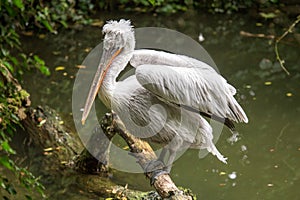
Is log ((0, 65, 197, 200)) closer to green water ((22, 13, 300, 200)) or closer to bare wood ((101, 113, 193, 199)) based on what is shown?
bare wood ((101, 113, 193, 199))

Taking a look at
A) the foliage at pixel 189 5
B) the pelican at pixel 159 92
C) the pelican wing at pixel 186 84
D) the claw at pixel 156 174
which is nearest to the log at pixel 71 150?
the claw at pixel 156 174

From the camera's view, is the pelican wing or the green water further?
the green water

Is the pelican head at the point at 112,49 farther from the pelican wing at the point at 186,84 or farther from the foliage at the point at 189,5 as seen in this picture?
the foliage at the point at 189,5

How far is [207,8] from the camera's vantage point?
763cm

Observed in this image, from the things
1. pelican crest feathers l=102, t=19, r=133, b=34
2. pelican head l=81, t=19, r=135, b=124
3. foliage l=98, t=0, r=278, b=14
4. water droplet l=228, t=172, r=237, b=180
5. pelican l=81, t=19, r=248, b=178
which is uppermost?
pelican crest feathers l=102, t=19, r=133, b=34

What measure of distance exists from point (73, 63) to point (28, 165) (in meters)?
2.04

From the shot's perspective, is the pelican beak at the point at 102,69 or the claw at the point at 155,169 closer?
the pelican beak at the point at 102,69

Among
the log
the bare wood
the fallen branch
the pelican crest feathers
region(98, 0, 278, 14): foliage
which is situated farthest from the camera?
region(98, 0, 278, 14): foliage

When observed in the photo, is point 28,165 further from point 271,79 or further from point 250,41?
point 250,41

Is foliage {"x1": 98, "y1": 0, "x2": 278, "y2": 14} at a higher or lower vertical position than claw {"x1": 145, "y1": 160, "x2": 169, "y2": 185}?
lower

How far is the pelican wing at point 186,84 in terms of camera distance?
279cm

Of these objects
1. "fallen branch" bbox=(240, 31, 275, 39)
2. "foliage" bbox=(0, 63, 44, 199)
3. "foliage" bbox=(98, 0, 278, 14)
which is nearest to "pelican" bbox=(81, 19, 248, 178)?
"foliage" bbox=(0, 63, 44, 199)

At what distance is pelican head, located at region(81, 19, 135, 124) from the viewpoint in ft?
9.05

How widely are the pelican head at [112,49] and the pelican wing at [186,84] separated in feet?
0.35
